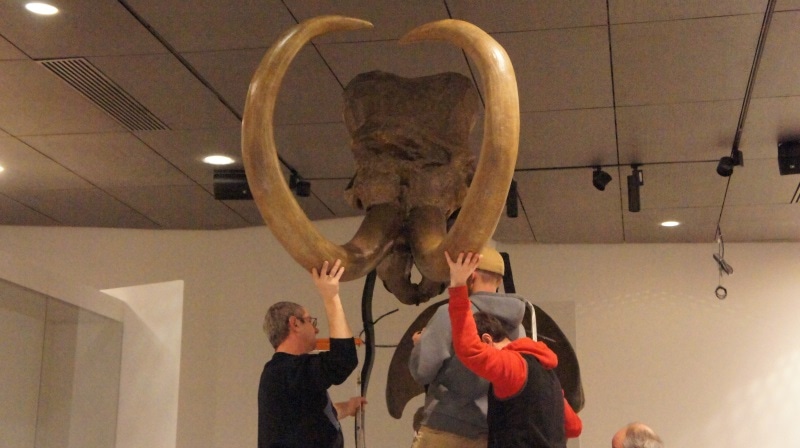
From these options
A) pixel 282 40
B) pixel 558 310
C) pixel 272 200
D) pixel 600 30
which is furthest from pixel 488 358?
pixel 558 310

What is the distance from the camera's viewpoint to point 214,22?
11.8ft

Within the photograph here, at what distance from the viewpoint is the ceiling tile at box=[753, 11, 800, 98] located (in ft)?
11.7

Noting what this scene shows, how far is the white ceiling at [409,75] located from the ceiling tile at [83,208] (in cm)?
2

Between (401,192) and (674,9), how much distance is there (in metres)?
1.45

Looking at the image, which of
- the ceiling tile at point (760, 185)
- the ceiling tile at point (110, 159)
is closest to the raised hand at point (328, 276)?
the ceiling tile at point (110, 159)

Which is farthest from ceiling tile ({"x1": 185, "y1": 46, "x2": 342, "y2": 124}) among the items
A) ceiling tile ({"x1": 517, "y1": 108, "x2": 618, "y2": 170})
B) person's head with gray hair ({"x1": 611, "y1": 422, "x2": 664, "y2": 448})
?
person's head with gray hair ({"x1": 611, "y1": 422, "x2": 664, "y2": 448})

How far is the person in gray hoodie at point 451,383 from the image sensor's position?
2.52 metres

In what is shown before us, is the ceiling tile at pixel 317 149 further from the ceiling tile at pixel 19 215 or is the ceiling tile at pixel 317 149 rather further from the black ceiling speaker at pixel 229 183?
the ceiling tile at pixel 19 215

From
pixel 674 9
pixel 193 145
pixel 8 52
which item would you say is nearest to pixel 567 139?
pixel 674 9

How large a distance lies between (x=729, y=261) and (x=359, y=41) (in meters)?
4.02

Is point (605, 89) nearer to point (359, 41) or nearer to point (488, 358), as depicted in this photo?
point (359, 41)

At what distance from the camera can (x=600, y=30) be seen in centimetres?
364

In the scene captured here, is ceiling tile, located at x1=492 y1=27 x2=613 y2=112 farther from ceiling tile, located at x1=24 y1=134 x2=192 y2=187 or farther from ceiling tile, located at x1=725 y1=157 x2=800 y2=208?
ceiling tile, located at x1=24 y1=134 x2=192 y2=187

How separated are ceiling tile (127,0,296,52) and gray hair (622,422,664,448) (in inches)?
76.5
